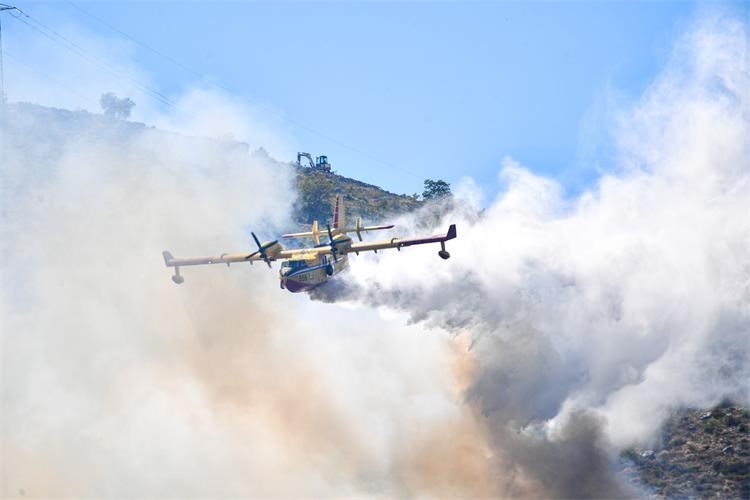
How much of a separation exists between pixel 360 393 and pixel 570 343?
13.8 m

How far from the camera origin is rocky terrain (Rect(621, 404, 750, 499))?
45.0 metres

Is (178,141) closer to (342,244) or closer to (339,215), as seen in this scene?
(339,215)

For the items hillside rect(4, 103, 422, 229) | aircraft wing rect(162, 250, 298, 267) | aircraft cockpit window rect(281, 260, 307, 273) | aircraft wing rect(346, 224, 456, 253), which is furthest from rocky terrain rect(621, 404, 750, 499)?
hillside rect(4, 103, 422, 229)

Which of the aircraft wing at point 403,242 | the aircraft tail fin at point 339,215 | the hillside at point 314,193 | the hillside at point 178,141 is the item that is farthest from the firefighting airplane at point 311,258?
the hillside at point 178,141

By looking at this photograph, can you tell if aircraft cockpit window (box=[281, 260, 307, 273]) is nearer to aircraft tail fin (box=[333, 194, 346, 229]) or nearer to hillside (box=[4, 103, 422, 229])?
aircraft tail fin (box=[333, 194, 346, 229])

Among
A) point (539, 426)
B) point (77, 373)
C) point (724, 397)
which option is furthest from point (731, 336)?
point (77, 373)

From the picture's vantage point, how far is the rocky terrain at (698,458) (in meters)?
45.0

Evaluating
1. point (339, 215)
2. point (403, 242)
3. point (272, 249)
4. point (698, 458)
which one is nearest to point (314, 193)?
point (339, 215)

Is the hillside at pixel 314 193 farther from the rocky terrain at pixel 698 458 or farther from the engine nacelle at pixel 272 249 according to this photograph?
the engine nacelle at pixel 272 249

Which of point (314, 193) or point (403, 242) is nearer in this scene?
point (403, 242)

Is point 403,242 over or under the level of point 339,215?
under

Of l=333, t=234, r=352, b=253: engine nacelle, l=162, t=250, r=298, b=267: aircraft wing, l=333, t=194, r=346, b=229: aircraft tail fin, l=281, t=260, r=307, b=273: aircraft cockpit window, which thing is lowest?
l=281, t=260, r=307, b=273: aircraft cockpit window

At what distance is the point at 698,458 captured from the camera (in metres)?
47.8

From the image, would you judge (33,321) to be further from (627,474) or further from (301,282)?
(627,474)
